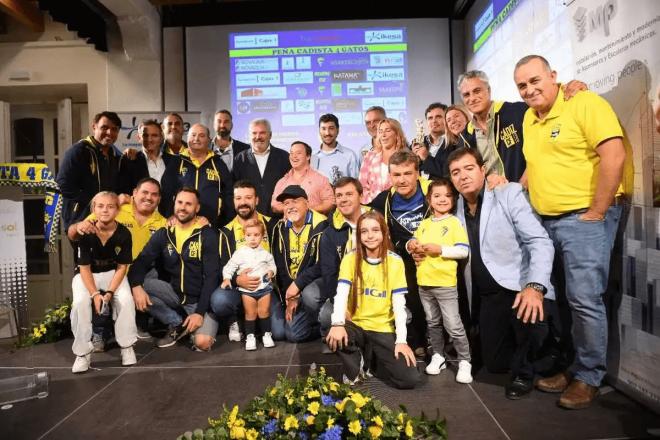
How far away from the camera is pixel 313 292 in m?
3.61

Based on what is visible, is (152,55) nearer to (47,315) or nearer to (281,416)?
(47,315)

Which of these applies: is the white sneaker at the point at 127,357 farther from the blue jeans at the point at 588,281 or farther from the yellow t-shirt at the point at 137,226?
the blue jeans at the point at 588,281

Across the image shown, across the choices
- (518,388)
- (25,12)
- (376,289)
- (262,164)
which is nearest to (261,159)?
(262,164)

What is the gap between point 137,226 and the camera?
3955mm

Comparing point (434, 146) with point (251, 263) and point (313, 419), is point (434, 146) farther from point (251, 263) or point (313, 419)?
point (313, 419)

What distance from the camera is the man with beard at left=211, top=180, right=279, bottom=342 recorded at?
3617mm

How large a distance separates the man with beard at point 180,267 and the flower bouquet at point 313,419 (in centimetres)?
190

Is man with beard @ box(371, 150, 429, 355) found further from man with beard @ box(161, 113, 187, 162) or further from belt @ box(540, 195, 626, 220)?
man with beard @ box(161, 113, 187, 162)

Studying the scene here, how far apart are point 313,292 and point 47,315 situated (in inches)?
95.8

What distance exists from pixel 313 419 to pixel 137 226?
2847mm

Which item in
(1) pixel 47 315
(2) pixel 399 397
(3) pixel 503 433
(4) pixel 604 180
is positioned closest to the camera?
(3) pixel 503 433

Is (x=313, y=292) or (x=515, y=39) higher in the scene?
(x=515, y=39)

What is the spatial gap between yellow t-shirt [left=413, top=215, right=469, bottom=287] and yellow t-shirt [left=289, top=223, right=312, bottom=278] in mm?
1121

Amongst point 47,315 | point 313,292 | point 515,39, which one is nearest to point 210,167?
point 313,292
